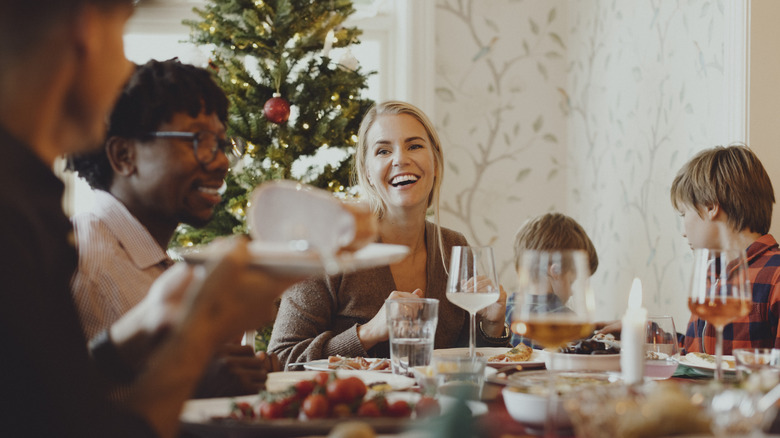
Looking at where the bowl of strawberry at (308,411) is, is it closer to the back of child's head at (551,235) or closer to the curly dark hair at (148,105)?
the curly dark hair at (148,105)

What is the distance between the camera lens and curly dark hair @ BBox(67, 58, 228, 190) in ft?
4.60

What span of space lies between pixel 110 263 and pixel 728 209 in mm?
1926

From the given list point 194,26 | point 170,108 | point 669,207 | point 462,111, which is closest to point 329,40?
point 194,26

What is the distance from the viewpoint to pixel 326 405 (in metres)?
0.99

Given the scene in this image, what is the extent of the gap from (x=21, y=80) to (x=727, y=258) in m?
1.11

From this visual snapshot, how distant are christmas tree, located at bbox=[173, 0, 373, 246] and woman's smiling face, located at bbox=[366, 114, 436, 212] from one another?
0.87 m

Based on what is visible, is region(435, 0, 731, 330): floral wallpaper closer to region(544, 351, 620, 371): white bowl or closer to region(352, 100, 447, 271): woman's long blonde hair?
region(352, 100, 447, 271): woman's long blonde hair

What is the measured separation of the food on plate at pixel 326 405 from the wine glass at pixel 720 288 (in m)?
0.53

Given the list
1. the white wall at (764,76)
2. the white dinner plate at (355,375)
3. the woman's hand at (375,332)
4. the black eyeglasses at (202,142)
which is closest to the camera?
the white dinner plate at (355,375)

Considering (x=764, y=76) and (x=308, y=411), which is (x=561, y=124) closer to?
(x=764, y=76)

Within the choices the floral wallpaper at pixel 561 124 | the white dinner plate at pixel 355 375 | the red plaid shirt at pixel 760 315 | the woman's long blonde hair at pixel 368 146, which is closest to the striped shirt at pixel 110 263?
the white dinner plate at pixel 355 375

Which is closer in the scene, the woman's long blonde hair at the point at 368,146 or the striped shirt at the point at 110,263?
the striped shirt at the point at 110,263

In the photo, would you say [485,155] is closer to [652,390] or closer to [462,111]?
[462,111]

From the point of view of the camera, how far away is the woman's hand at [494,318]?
81.4 inches
